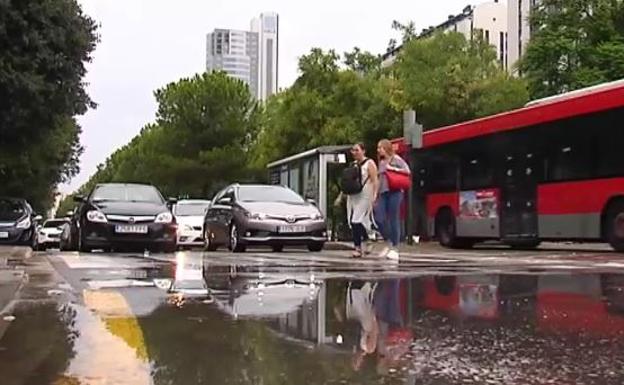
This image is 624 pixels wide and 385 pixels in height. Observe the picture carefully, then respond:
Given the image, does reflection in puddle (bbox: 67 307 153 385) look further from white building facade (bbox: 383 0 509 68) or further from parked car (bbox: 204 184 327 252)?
white building facade (bbox: 383 0 509 68)

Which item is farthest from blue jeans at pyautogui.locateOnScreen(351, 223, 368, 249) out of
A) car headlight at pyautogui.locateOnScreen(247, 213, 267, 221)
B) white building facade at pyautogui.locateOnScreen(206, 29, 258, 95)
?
white building facade at pyautogui.locateOnScreen(206, 29, 258, 95)

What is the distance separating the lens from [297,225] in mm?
16516

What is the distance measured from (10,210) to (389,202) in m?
14.2

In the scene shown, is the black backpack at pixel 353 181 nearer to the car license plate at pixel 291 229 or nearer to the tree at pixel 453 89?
the car license plate at pixel 291 229

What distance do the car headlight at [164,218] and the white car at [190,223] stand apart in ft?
24.0

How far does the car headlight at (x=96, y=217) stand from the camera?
16.3 metres

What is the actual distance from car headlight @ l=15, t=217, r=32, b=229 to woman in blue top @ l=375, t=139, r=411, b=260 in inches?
513

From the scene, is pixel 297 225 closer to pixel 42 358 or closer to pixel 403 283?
pixel 403 283

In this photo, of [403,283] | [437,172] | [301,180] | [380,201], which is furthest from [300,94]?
[403,283]

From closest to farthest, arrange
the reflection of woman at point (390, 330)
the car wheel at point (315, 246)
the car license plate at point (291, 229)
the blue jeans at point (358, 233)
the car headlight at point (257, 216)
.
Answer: the reflection of woman at point (390, 330), the blue jeans at point (358, 233), the car license plate at point (291, 229), the car headlight at point (257, 216), the car wheel at point (315, 246)

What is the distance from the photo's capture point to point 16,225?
23.1 meters

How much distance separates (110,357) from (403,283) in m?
3.96

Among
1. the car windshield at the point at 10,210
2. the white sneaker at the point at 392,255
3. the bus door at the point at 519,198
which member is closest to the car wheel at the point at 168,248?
the white sneaker at the point at 392,255

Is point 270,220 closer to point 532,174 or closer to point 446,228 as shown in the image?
point 532,174
